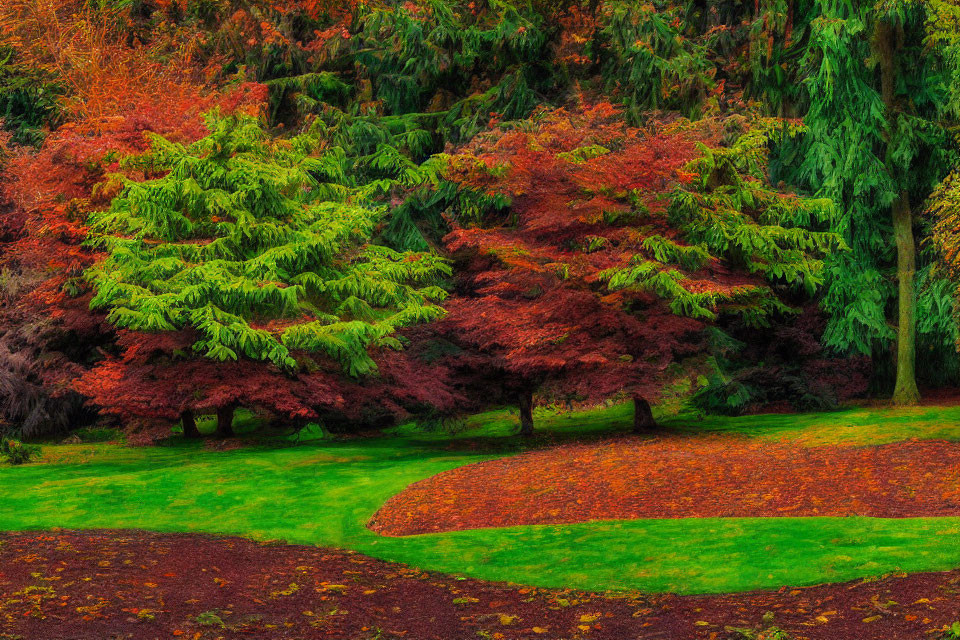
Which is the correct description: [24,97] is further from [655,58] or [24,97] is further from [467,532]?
[467,532]

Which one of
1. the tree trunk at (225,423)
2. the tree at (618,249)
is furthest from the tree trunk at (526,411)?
the tree trunk at (225,423)

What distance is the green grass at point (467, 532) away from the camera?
914 cm

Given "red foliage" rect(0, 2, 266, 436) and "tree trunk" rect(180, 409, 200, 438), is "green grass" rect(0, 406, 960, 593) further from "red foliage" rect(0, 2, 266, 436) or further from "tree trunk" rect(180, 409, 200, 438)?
"red foliage" rect(0, 2, 266, 436)

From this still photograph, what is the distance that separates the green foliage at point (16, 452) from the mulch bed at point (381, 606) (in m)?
11.1

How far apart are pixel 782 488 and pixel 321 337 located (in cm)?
923

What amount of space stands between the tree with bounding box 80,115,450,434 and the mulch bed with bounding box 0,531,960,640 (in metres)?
8.68

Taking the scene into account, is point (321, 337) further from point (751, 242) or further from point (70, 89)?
point (70, 89)

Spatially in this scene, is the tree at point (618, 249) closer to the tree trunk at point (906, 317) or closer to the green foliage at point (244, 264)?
the green foliage at point (244, 264)

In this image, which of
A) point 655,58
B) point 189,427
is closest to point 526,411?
point 189,427

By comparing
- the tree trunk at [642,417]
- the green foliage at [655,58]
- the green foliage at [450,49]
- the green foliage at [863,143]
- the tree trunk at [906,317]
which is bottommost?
the tree trunk at [642,417]

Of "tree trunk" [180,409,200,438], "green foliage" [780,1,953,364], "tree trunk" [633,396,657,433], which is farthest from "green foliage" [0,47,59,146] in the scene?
"green foliage" [780,1,953,364]

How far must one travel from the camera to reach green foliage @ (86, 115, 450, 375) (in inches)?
722

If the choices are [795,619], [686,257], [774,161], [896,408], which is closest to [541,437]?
[686,257]

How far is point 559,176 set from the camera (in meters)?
19.5
